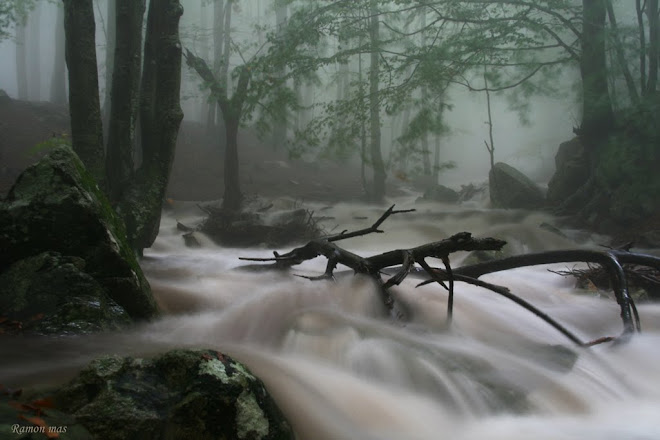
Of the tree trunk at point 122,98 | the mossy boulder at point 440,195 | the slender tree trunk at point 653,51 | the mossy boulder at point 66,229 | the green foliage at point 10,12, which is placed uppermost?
the green foliage at point 10,12

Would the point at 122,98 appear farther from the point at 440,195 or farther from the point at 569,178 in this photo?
the point at 440,195

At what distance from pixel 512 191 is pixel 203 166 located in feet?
37.6

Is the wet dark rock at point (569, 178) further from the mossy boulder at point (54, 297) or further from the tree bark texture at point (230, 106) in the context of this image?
the mossy boulder at point (54, 297)

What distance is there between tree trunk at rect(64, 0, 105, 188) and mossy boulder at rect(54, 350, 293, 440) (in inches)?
143

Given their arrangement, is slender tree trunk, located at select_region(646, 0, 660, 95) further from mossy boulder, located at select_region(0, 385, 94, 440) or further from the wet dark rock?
mossy boulder, located at select_region(0, 385, 94, 440)

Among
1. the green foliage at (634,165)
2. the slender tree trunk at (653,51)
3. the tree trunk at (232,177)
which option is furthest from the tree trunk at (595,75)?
the tree trunk at (232,177)

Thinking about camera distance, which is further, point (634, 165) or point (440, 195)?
point (440, 195)

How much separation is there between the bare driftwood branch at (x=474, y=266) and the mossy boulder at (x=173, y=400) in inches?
60.0

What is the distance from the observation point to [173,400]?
1914mm

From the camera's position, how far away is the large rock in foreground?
12828 mm

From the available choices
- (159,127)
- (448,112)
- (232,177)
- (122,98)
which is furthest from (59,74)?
(448,112)

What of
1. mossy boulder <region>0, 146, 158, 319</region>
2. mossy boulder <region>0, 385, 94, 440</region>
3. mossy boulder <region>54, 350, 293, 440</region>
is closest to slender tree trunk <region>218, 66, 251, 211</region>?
mossy boulder <region>0, 146, 158, 319</region>

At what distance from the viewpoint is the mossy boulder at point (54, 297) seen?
277 cm

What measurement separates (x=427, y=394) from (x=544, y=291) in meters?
2.93
